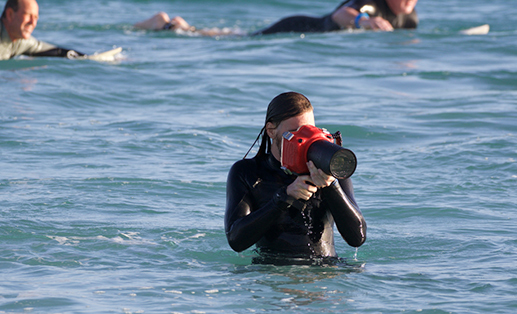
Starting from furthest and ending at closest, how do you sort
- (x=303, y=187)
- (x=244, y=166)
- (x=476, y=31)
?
(x=476, y=31) < (x=244, y=166) < (x=303, y=187)

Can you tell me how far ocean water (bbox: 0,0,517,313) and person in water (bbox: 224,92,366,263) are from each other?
0.18m

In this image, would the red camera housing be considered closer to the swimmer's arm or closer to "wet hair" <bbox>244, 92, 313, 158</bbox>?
"wet hair" <bbox>244, 92, 313, 158</bbox>

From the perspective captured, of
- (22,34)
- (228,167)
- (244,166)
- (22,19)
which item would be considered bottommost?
(228,167)

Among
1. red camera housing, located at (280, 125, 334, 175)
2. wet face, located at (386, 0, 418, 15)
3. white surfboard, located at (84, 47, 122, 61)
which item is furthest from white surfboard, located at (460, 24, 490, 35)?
red camera housing, located at (280, 125, 334, 175)

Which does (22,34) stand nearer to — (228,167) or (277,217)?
(228,167)

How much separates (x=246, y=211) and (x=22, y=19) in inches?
306

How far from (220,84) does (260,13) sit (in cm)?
1085

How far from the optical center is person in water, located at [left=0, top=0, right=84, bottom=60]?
34.7 feet

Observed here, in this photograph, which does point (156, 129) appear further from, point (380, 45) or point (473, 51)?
point (473, 51)

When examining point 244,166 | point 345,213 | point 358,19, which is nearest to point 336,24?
point 358,19

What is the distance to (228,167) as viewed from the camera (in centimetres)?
717

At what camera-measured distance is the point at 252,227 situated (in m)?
3.86

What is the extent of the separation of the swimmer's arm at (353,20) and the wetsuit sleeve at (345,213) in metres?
10.6

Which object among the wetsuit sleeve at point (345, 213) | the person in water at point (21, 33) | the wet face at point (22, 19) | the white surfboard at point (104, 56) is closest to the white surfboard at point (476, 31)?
the white surfboard at point (104, 56)
